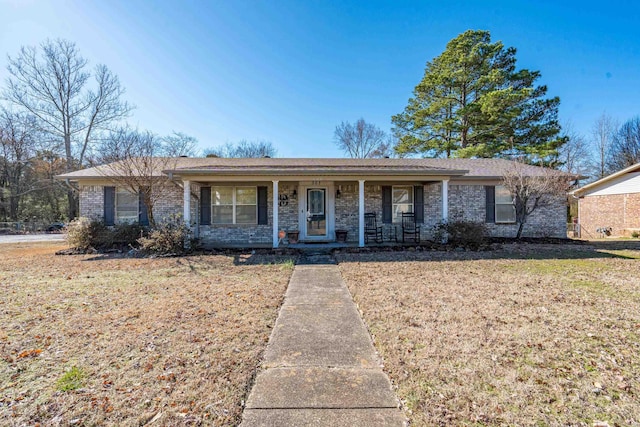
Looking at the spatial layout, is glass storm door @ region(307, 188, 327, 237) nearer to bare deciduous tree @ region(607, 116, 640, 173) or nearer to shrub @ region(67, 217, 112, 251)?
shrub @ region(67, 217, 112, 251)

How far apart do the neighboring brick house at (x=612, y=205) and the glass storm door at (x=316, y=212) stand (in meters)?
15.7

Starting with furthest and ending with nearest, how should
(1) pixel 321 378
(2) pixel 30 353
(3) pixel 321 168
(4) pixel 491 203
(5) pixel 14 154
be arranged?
(5) pixel 14 154, (4) pixel 491 203, (3) pixel 321 168, (2) pixel 30 353, (1) pixel 321 378

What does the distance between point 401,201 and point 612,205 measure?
13848 millimetres

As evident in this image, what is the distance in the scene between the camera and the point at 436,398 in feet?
7.06

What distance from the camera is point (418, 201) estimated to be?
11211 mm

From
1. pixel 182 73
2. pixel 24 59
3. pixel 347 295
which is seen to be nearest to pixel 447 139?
pixel 182 73

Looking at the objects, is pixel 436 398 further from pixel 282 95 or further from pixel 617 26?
pixel 617 26

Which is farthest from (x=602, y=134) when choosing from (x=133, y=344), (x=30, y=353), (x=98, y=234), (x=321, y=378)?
(x=30, y=353)

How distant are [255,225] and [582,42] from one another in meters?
18.4

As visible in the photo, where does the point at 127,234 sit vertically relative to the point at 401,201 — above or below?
below

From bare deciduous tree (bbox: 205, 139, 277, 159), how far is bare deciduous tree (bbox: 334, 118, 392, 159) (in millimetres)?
8067

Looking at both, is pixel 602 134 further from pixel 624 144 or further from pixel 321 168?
pixel 321 168

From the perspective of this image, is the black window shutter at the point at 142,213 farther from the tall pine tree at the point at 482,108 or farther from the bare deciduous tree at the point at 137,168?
the tall pine tree at the point at 482,108

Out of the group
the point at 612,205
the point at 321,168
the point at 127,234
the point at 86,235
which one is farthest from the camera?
the point at 612,205
